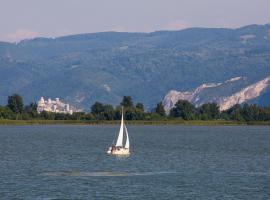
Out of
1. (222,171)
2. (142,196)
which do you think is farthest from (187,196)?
(222,171)

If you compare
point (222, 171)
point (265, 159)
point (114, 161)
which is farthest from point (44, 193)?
point (265, 159)

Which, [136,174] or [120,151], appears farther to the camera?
[120,151]

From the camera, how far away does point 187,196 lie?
65.5 m

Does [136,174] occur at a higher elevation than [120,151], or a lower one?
lower

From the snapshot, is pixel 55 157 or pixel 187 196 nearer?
pixel 187 196

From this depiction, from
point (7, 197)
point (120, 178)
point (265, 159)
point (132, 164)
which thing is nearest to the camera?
point (7, 197)

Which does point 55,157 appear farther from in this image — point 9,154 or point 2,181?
point 2,181

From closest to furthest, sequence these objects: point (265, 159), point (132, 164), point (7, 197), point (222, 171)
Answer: point (7, 197) → point (222, 171) → point (132, 164) → point (265, 159)

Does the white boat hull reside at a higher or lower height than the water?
higher

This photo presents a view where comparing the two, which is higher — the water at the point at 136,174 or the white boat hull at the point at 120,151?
the white boat hull at the point at 120,151

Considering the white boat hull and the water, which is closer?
the water

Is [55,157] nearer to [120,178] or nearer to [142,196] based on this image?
[120,178]

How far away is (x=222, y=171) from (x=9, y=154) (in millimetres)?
31352

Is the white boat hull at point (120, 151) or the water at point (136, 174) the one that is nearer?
the water at point (136, 174)
